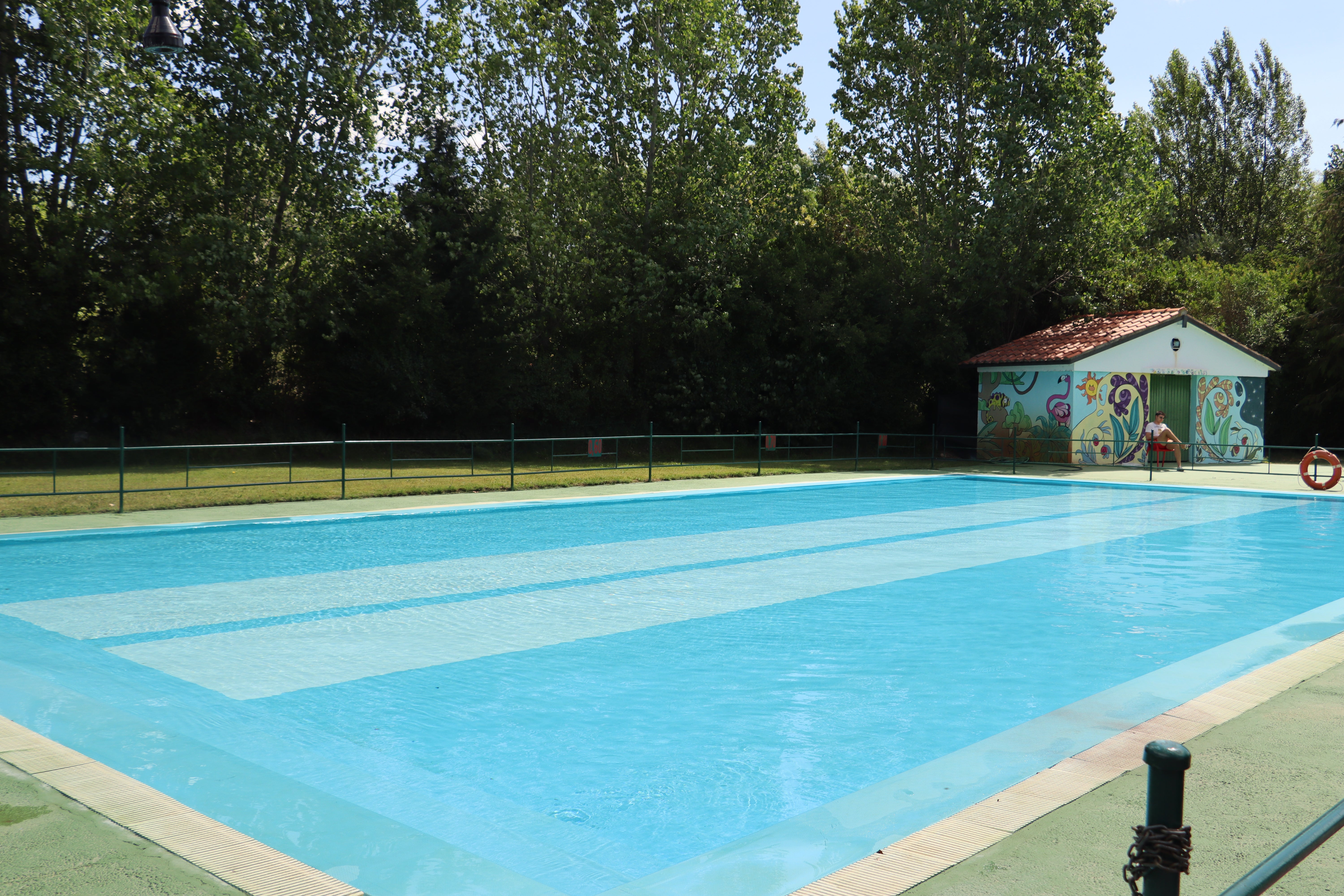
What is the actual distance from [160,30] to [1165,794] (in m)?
11.1

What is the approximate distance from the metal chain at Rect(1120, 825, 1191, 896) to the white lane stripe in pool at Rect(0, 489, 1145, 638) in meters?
8.70

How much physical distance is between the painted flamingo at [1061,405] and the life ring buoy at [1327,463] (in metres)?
6.31

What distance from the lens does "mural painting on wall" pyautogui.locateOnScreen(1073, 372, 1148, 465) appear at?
29297mm

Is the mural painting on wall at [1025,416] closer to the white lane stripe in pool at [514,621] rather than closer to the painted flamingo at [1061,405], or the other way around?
the painted flamingo at [1061,405]

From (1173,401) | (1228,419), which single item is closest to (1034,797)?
(1173,401)

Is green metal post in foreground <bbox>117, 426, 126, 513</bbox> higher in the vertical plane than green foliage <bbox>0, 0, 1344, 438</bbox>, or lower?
lower

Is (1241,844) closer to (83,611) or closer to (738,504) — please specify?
(83,611)

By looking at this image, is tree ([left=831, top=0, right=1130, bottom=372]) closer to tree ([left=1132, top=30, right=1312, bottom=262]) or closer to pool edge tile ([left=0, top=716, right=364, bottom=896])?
tree ([left=1132, top=30, right=1312, bottom=262])

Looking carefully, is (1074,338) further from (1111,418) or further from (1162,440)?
(1162,440)

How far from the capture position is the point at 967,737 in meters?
6.21

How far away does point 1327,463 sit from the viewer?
23.6 m

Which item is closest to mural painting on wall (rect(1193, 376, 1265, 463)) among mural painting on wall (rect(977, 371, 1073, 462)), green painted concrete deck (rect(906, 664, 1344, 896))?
mural painting on wall (rect(977, 371, 1073, 462))

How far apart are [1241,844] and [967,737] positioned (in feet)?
8.06

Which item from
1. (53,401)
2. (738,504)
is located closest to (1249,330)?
(738,504)
